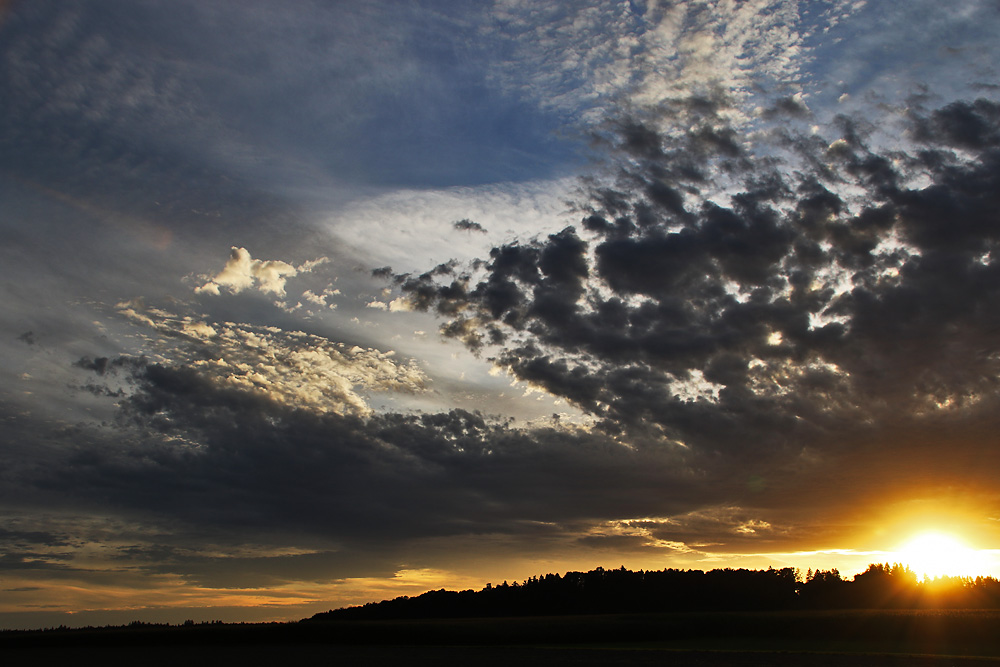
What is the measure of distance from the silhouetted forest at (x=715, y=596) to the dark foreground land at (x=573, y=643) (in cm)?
4206

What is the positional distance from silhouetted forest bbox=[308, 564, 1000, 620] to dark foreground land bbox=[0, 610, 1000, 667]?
4206 centimetres

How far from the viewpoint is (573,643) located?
113 metres

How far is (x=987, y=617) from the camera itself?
108 m

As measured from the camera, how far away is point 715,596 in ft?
582

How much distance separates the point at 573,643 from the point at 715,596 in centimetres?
7962

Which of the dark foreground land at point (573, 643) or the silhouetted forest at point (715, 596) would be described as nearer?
the dark foreground land at point (573, 643)

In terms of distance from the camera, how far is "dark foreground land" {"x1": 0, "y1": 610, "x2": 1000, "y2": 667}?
83750mm

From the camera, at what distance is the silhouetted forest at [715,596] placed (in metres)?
166

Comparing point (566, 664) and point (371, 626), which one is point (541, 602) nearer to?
point (371, 626)

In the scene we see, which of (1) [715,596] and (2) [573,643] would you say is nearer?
(2) [573,643]

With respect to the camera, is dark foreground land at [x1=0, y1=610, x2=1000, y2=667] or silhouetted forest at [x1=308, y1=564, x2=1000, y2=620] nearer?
dark foreground land at [x1=0, y1=610, x2=1000, y2=667]

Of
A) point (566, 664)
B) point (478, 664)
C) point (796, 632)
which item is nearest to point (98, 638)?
point (478, 664)

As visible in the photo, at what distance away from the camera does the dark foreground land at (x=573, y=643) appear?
83.8 metres

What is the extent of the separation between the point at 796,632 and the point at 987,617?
94.2 ft
